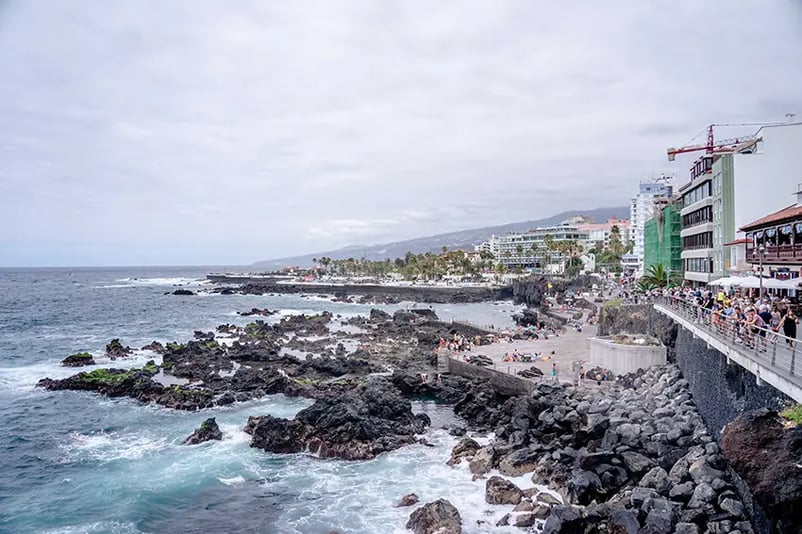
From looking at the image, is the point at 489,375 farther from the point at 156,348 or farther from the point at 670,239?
the point at 156,348

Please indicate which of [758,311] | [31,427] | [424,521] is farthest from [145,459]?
[758,311]

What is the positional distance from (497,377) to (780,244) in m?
17.2

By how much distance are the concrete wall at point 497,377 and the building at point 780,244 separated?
13.3m

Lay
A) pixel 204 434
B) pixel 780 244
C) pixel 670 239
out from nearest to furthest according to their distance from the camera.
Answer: pixel 780 244 < pixel 204 434 < pixel 670 239

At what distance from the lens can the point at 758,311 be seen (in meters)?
19.7

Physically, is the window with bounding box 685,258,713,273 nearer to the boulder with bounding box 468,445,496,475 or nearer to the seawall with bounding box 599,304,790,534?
the seawall with bounding box 599,304,790,534

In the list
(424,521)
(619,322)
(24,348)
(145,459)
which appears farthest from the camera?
(24,348)

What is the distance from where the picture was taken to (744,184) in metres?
37.2

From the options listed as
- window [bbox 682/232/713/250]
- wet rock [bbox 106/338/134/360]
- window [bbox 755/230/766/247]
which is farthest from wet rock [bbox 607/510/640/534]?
wet rock [bbox 106/338/134/360]

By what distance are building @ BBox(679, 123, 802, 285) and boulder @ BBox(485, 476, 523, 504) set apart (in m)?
22.2

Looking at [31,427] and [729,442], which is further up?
[729,442]

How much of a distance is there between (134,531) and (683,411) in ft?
72.5

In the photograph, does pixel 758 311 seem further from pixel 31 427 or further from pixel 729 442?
pixel 31 427

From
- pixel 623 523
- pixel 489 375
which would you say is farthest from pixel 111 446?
pixel 623 523
